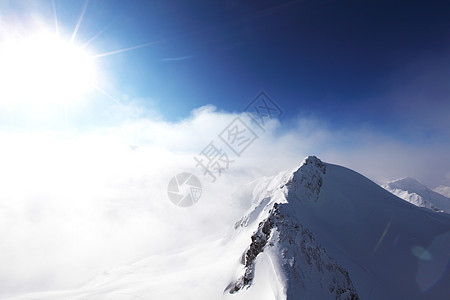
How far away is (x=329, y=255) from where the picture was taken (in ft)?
69.8

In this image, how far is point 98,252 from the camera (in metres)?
140

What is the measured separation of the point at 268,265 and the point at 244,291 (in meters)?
3.40

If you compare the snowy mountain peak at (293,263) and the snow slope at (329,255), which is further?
the snow slope at (329,255)

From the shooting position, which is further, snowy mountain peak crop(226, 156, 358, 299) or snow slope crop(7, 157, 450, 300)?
snow slope crop(7, 157, 450, 300)

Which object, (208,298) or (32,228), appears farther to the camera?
(32,228)

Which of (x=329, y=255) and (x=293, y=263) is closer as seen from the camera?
(x=293, y=263)

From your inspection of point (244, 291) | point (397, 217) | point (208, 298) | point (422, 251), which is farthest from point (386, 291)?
point (208, 298)

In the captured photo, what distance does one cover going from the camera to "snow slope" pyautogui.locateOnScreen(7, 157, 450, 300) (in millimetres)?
16797

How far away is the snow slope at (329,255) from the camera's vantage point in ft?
55.1

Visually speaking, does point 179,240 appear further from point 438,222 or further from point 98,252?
point 438,222

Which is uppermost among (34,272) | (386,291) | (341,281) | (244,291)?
(34,272)

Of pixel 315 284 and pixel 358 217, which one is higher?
pixel 358 217

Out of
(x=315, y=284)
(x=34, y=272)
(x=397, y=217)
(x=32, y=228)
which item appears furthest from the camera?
(x=32, y=228)

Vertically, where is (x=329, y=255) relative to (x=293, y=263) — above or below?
below
